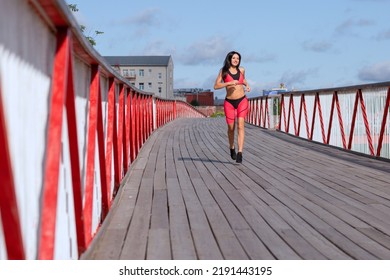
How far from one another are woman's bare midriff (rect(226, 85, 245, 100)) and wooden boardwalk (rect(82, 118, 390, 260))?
1.01 meters

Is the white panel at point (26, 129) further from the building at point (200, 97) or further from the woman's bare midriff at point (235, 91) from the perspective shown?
the building at point (200, 97)

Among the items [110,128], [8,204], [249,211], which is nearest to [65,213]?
[8,204]

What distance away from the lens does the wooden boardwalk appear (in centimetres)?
412

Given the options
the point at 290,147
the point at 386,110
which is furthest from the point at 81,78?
the point at 290,147

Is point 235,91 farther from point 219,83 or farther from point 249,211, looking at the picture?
point 249,211

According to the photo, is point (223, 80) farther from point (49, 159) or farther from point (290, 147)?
→ point (49, 159)

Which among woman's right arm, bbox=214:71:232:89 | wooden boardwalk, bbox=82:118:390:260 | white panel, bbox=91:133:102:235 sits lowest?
wooden boardwalk, bbox=82:118:390:260

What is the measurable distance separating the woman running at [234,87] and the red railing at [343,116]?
212 cm

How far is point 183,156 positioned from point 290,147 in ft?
10.3

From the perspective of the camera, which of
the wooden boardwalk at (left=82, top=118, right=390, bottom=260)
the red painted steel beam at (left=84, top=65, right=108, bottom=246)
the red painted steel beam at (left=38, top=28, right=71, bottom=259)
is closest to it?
the red painted steel beam at (left=38, top=28, right=71, bottom=259)

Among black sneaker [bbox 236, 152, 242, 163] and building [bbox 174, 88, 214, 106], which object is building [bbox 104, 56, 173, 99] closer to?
building [bbox 174, 88, 214, 106]

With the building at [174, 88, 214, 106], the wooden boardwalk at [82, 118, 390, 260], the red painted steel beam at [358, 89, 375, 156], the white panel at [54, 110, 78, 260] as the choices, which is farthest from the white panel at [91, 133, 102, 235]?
the building at [174, 88, 214, 106]

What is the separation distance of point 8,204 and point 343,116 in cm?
1059

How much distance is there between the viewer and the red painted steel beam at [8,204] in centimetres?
201
